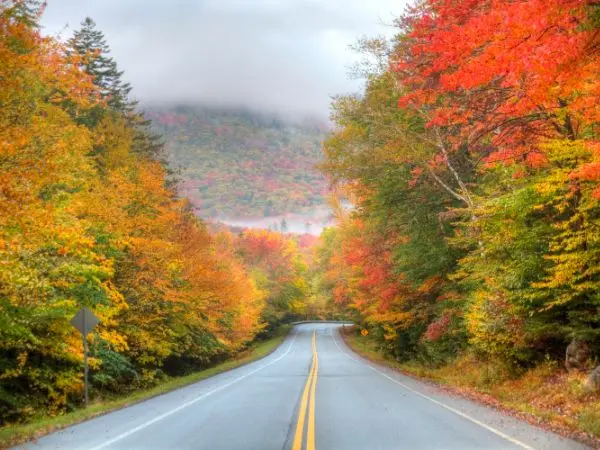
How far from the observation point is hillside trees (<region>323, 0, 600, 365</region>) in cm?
888

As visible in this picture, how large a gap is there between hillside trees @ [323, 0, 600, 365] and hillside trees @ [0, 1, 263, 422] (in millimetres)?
9019

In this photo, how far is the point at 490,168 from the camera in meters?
17.6

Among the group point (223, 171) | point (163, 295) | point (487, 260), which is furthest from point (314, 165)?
point (223, 171)

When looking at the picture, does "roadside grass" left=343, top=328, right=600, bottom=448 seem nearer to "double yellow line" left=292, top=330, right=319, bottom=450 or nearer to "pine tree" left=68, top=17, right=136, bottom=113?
"double yellow line" left=292, top=330, right=319, bottom=450

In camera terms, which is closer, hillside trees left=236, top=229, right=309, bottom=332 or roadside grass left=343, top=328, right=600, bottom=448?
roadside grass left=343, top=328, right=600, bottom=448

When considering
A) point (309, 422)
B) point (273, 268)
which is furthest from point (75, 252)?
point (273, 268)

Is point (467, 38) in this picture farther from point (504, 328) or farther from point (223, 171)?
point (223, 171)

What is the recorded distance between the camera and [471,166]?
873 inches

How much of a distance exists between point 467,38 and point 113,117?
3031 centimetres

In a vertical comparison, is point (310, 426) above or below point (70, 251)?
below

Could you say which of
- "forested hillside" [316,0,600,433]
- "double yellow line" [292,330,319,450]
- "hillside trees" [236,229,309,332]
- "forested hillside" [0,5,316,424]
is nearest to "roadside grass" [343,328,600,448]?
"forested hillside" [316,0,600,433]

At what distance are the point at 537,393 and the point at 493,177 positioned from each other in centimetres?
854

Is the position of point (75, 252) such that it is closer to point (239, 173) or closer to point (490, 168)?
point (490, 168)

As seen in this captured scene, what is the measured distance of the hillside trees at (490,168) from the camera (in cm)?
888
